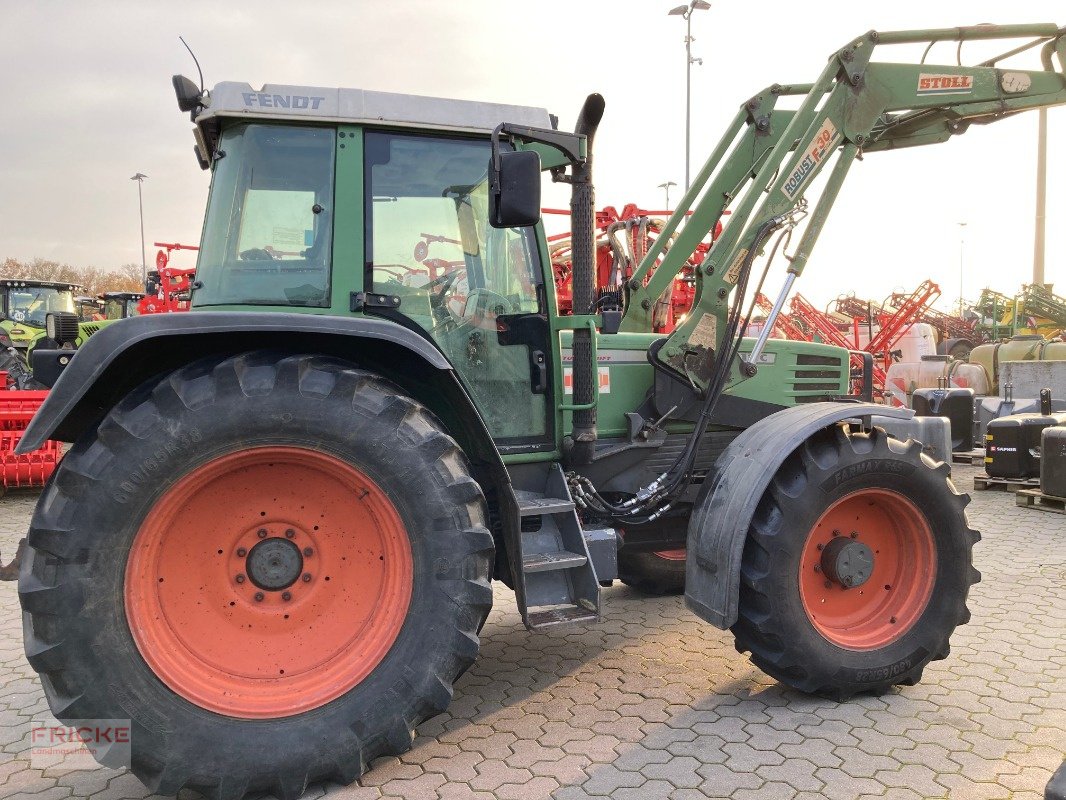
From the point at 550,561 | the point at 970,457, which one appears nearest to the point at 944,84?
the point at 550,561

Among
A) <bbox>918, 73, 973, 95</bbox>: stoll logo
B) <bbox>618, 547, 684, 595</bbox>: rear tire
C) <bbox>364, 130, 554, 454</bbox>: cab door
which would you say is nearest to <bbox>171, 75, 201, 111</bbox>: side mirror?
<bbox>364, 130, 554, 454</bbox>: cab door

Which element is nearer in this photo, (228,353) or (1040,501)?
(228,353)

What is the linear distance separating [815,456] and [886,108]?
2.09 meters

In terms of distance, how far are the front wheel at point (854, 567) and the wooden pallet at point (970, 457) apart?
8.31m

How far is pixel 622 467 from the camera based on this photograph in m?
4.35

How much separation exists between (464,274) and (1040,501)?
7648 millimetres

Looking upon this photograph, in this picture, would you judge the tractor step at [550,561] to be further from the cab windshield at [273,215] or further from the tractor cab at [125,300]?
the tractor cab at [125,300]

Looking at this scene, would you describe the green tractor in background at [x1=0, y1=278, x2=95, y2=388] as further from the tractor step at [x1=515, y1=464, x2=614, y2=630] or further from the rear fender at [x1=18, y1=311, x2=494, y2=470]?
the tractor step at [x1=515, y1=464, x2=614, y2=630]

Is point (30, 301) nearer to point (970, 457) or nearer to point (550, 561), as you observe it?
point (550, 561)

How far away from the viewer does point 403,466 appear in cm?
302

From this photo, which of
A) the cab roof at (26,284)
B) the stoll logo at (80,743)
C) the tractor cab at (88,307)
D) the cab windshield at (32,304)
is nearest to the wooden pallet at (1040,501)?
the stoll logo at (80,743)

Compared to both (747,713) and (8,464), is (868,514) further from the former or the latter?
(8,464)

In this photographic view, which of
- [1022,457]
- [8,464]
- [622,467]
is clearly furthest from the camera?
[1022,457]

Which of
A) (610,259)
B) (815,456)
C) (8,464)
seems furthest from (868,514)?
(8,464)
